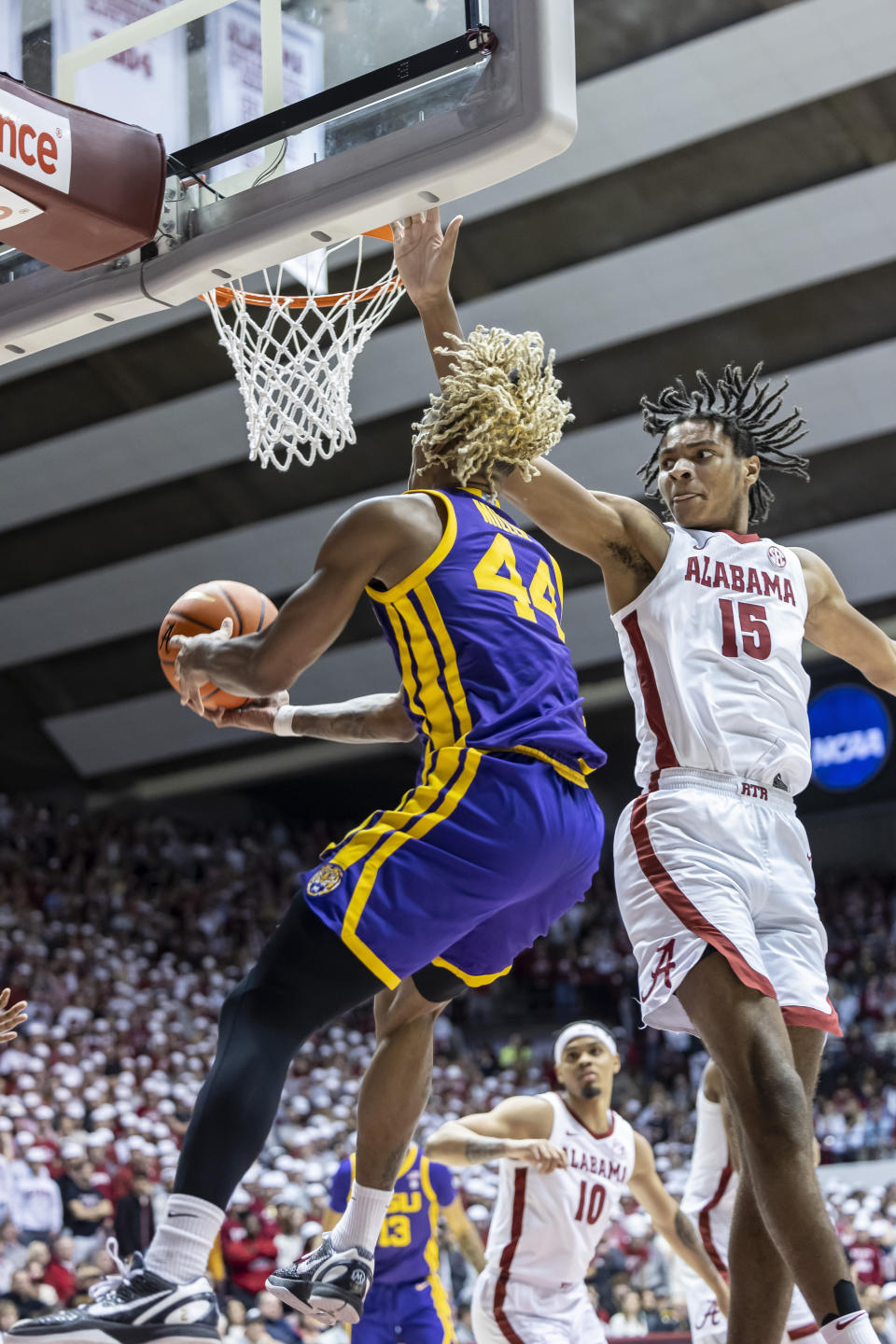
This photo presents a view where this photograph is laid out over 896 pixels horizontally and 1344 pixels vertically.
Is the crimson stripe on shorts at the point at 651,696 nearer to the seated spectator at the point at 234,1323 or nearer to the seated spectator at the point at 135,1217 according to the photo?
the seated spectator at the point at 234,1323

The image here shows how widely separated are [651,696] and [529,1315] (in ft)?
11.4

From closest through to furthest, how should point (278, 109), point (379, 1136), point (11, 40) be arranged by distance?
1. point (379, 1136)
2. point (278, 109)
3. point (11, 40)

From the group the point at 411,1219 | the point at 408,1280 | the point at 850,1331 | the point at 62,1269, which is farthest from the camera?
the point at 62,1269

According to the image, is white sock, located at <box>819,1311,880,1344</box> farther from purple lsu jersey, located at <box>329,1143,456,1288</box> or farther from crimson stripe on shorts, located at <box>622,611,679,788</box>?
purple lsu jersey, located at <box>329,1143,456,1288</box>

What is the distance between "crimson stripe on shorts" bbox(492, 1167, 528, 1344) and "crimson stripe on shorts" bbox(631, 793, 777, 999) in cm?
327

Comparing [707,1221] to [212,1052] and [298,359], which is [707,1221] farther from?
[212,1052]

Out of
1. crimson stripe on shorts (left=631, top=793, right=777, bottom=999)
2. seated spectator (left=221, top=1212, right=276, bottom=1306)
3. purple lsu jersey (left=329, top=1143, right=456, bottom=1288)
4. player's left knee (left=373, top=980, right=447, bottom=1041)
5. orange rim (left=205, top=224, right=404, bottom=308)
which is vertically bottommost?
seated spectator (left=221, top=1212, right=276, bottom=1306)

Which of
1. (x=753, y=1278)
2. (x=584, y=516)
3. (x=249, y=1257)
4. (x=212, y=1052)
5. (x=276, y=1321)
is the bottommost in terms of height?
(x=276, y=1321)

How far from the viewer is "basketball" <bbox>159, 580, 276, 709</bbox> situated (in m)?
3.77

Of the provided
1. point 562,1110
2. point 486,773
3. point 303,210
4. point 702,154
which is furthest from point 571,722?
point 702,154

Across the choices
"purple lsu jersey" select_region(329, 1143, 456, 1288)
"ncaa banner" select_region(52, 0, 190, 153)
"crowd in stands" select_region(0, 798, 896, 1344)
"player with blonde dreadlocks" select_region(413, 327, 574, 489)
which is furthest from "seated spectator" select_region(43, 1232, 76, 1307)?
"ncaa banner" select_region(52, 0, 190, 153)

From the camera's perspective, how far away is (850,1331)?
2.78m

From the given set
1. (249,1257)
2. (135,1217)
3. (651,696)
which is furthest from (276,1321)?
(651,696)

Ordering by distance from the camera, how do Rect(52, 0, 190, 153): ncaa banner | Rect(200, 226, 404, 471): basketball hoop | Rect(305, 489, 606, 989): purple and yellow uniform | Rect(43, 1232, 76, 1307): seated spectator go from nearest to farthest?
Rect(305, 489, 606, 989): purple and yellow uniform < Rect(52, 0, 190, 153): ncaa banner < Rect(200, 226, 404, 471): basketball hoop < Rect(43, 1232, 76, 1307): seated spectator
